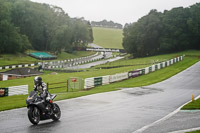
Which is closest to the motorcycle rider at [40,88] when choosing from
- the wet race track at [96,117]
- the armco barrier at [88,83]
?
the wet race track at [96,117]

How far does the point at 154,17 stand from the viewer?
99938 millimetres

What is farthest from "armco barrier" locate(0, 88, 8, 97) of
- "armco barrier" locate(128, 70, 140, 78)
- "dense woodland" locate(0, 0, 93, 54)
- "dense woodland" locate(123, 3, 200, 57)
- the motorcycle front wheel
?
"dense woodland" locate(123, 3, 200, 57)

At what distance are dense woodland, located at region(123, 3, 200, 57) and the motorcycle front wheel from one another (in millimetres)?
86849

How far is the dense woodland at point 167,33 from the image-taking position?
322 ft

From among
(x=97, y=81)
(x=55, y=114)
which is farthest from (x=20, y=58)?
(x=55, y=114)

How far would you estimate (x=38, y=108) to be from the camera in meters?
13.4

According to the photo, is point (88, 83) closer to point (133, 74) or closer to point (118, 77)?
point (118, 77)

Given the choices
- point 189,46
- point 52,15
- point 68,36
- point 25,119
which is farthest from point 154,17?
point 25,119

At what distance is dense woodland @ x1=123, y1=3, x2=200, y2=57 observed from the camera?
98125mm

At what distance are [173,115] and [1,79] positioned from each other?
44562 mm

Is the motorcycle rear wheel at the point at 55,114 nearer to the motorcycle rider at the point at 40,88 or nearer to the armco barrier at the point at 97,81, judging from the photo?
the motorcycle rider at the point at 40,88

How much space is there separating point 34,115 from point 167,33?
90209mm

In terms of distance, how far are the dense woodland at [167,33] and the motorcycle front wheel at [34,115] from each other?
86.8 metres

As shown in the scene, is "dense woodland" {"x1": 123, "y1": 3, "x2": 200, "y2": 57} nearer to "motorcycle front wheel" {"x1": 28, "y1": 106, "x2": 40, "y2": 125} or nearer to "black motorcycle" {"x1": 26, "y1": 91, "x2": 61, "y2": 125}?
"black motorcycle" {"x1": 26, "y1": 91, "x2": 61, "y2": 125}
